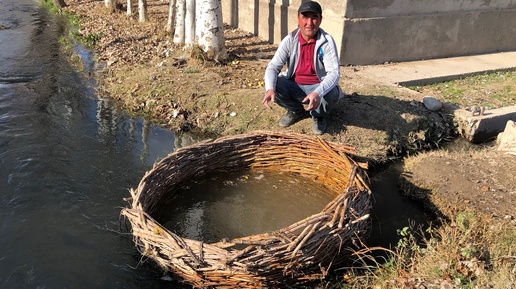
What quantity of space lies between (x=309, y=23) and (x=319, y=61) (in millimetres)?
446

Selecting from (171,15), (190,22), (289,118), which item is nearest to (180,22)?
(190,22)

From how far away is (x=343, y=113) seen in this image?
535 cm

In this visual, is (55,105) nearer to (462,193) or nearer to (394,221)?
(394,221)

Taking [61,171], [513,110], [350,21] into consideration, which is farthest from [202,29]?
[513,110]

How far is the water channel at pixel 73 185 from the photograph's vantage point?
3.29 meters

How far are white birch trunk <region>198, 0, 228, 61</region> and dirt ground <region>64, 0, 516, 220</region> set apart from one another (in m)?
0.18

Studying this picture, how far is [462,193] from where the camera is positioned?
4.20 meters

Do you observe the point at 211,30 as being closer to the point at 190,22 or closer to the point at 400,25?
the point at 190,22

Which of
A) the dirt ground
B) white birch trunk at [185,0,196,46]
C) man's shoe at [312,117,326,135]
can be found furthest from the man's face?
white birch trunk at [185,0,196,46]

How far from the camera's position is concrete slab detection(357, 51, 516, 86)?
6.82 meters

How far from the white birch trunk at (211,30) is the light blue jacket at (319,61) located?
2321mm

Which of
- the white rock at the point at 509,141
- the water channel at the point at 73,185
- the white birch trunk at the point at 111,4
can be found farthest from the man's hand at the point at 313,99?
the white birch trunk at the point at 111,4

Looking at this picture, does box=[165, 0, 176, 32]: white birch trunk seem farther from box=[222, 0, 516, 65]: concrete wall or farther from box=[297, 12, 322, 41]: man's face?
box=[297, 12, 322, 41]: man's face

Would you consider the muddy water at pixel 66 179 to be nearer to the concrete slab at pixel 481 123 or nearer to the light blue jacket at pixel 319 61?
the light blue jacket at pixel 319 61
